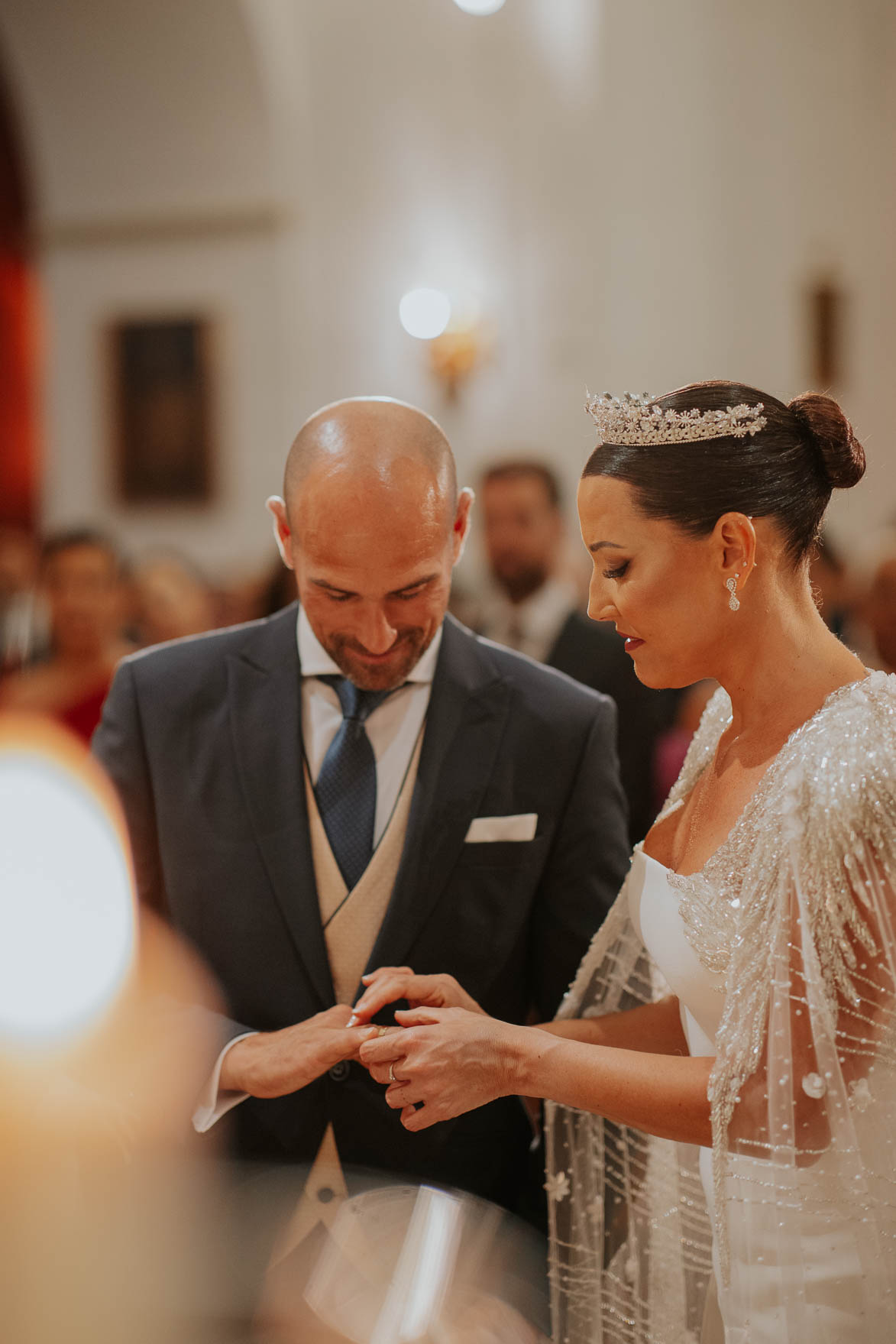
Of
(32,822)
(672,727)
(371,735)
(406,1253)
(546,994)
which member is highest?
(371,735)

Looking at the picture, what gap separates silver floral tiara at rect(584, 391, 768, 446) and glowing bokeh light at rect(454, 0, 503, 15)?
811cm

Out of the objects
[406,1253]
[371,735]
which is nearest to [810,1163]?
[406,1253]

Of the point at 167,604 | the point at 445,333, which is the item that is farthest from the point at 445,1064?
the point at 445,333

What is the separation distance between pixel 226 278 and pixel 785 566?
7759mm

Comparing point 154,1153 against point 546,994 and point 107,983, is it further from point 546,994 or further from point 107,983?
point 546,994

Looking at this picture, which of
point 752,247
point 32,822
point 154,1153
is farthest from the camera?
point 752,247

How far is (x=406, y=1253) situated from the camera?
1754 mm

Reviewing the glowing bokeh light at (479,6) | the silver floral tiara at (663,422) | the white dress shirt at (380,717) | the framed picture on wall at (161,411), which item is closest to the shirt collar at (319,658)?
the white dress shirt at (380,717)

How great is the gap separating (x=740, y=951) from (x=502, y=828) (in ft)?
1.75

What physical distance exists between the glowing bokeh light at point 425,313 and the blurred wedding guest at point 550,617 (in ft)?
14.2

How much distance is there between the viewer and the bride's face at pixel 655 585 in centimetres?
168

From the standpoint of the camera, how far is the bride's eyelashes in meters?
1.71

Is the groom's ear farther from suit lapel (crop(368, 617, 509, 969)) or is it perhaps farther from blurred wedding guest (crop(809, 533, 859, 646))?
blurred wedding guest (crop(809, 533, 859, 646))

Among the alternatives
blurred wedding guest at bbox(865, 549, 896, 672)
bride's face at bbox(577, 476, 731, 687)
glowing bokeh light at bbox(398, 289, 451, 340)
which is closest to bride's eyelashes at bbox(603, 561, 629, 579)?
bride's face at bbox(577, 476, 731, 687)
